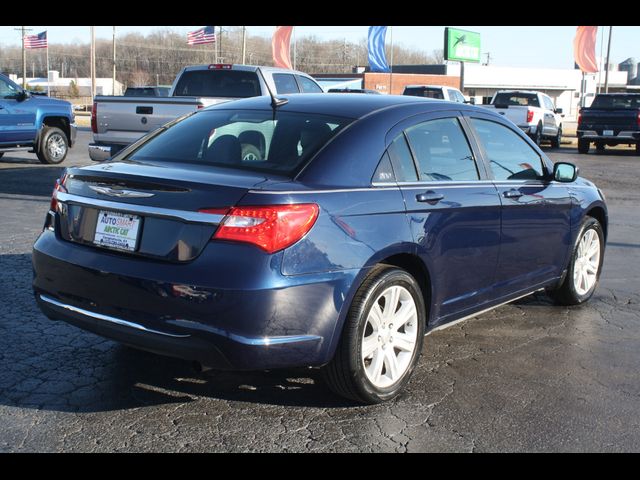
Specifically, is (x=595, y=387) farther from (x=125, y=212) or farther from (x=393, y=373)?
(x=125, y=212)

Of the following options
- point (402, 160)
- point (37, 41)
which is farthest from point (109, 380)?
point (37, 41)

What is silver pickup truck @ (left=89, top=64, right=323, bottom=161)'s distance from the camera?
1117cm

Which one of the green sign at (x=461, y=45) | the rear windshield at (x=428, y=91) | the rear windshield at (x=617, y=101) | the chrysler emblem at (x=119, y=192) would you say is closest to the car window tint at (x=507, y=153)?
the chrysler emblem at (x=119, y=192)

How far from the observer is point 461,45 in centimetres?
5006

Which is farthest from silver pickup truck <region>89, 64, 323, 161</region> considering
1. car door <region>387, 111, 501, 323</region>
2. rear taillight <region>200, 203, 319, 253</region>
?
rear taillight <region>200, 203, 319, 253</region>

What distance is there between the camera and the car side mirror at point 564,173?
583 cm

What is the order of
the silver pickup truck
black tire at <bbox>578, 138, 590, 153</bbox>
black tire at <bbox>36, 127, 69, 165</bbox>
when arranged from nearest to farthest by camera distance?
the silver pickup truck
black tire at <bbox>36, 127, 69, 165</bbox>
black tire at <bbox>578, 138, 590, 153</bbox>

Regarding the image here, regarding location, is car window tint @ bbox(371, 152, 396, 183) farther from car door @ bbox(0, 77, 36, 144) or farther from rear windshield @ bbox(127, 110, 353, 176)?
car door @ bbox(0, 77, 36, 144)

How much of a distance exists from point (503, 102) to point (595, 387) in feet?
80.1

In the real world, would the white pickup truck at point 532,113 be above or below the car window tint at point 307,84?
below

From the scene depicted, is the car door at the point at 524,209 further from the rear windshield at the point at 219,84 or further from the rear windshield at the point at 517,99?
the rear windshield at the point at 517,99

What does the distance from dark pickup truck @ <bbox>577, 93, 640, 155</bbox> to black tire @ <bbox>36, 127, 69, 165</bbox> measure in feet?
51.7

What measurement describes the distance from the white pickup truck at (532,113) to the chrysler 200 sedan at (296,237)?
20069 millimetres

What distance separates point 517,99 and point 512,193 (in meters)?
23.5
